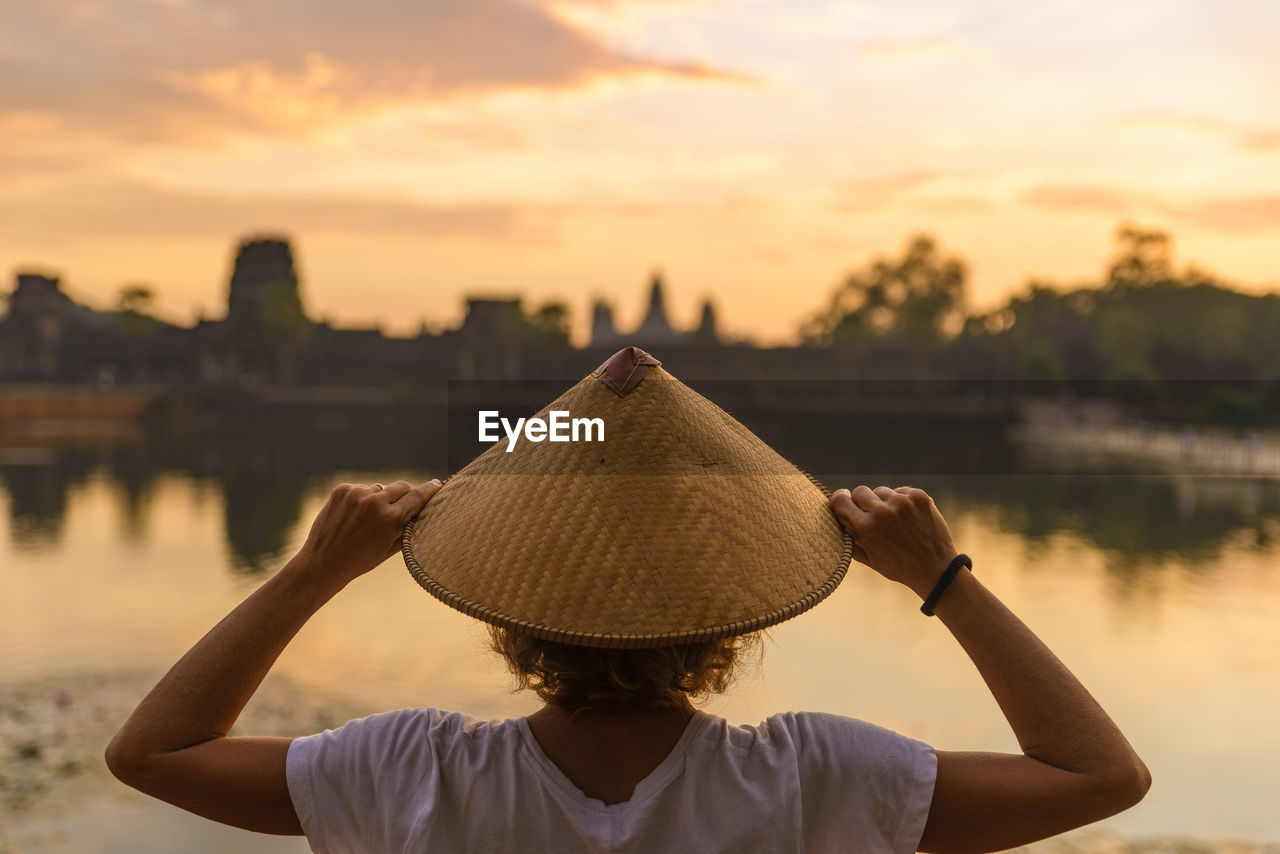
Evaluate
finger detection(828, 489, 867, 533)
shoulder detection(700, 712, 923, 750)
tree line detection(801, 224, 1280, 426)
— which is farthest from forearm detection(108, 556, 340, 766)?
tree line detection(801, 224, 1280, 426)

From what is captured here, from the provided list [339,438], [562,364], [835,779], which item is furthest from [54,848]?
[562,364]

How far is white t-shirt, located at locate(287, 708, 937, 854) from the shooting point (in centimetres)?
90

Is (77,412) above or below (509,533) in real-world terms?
below

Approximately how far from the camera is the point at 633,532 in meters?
0.90

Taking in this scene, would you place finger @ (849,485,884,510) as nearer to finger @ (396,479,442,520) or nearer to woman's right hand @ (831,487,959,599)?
woman's right hand @ (831,487,959,599)

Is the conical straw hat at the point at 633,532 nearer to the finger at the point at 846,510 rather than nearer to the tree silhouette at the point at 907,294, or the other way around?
the finger at the point at 846,510

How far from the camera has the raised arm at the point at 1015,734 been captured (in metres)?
0.90

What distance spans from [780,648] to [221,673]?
26.6 feet

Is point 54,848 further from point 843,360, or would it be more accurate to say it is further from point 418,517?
point 843,360

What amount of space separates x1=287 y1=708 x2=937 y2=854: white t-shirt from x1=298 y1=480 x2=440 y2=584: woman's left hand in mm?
155

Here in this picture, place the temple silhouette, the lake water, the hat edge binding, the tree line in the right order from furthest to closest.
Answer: the temple silhouette, the tree line, the lake water, the hat edge binding

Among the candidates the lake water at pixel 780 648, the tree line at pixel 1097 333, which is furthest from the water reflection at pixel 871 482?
the tree line at pixel 1097 333

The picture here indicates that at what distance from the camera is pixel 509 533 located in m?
0.92

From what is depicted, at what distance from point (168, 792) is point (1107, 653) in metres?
9.82
